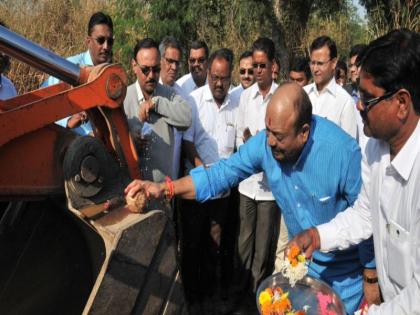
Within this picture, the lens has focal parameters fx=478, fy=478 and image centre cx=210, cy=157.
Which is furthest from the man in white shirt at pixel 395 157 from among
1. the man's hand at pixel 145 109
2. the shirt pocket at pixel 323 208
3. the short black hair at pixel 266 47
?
the short black hair at pixel 266 47

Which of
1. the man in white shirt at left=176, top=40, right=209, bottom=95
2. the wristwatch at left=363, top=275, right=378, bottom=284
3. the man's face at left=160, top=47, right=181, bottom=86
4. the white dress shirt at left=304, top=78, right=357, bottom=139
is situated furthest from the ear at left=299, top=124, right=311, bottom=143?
the man in white shirt at left=176, top=40, right=209, bottom=95

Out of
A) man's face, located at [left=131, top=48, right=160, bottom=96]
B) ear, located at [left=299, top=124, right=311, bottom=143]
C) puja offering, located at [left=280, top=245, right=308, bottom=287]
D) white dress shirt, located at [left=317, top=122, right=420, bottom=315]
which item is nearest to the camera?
white dress shirt, located at [left=317, top=122, right=420, bottom=315]

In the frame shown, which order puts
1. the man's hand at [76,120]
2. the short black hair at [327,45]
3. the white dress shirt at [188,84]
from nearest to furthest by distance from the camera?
the man's hand at [76,120]
the short black hair at [327,45]
the white dress shirt at [188,84]

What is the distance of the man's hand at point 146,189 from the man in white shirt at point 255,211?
5.16 ft

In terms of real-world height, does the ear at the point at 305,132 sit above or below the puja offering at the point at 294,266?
above

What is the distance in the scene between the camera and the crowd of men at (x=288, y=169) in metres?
1.88

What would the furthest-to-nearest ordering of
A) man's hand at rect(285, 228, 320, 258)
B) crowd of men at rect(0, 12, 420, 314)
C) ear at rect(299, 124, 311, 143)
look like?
ear at rect(299, 124, 311, 143), man's hand at rect(285, 228, 320, 258), crowd of men at rect(0, 12, 420, 314)

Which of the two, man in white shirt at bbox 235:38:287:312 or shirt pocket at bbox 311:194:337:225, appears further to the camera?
man in white shirt at bbox 235:38:287:312

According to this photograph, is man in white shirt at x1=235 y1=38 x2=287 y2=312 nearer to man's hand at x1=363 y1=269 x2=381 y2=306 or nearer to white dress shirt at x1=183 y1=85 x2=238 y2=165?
white dress shirt at x1=183 y1=85 x2=238 y2=165

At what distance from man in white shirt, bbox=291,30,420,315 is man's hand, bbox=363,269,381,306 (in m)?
0.32

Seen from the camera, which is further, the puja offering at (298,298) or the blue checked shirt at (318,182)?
the blue checked shirt at (318,182)

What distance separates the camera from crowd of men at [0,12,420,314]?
1884mm

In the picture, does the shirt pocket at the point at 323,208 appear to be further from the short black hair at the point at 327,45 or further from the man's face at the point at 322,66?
the short black hair at the point at 327,45

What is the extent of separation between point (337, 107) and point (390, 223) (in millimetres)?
2318
